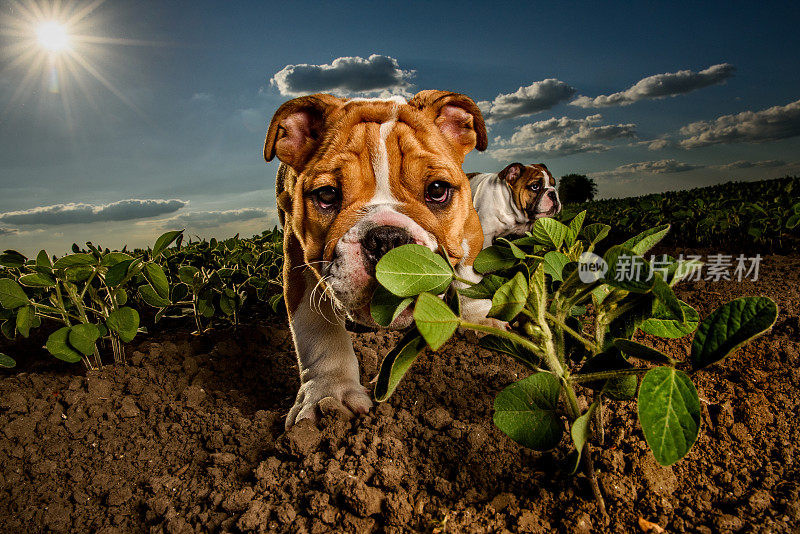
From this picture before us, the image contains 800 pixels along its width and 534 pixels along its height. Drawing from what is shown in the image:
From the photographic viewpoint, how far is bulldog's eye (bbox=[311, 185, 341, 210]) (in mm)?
2062

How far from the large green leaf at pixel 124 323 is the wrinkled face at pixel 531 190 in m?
5.40

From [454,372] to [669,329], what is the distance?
98 cm

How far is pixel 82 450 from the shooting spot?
1.96 meters

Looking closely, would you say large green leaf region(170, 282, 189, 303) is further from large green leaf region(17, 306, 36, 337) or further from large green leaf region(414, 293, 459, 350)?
large green leaf region(414, 293, 459, 350)

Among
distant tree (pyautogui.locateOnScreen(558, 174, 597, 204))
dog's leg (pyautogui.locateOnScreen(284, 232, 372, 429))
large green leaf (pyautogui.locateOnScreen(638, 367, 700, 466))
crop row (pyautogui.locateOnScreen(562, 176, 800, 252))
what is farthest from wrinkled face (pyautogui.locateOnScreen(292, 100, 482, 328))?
distant tree (pyautogui.locateOnScreen(558, 174, 597, 204))

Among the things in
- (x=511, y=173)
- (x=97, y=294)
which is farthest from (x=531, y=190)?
(x=97, y=294)

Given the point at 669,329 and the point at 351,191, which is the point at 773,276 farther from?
the point at 351,191

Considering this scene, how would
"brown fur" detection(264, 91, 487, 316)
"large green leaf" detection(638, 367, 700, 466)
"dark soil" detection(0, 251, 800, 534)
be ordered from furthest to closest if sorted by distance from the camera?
"brown fur" detection(264, 91, 487, 316), "dark soil" detection(0, 251, 800, 534), "large green leaf" detection(638, 367, 700, 466)

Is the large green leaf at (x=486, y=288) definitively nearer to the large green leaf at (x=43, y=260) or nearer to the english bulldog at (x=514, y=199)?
the large green leaf at (x=43, y=260)

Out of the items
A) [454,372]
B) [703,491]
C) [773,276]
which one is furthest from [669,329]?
[773,276]

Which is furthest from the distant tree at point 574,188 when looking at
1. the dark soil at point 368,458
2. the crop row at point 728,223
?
the dark soil at point 368,458

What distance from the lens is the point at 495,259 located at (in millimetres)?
1286

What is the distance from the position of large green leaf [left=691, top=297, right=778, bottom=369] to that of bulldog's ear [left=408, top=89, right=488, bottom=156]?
5.49 feet

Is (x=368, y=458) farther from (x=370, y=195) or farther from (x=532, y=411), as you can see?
(x=370, y=195)
